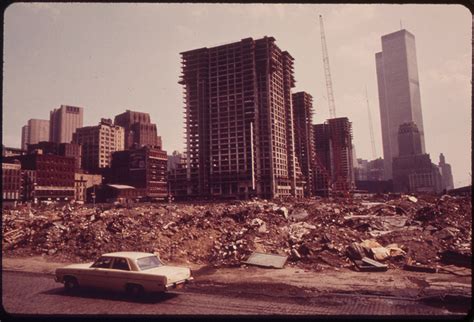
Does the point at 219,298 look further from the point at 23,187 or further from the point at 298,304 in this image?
the point at 23,187

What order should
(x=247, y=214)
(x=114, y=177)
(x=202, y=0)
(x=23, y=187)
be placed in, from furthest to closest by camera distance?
(x=114, y=177), (x=23, y=187), (x=247, y=214), (x=202, y=0)

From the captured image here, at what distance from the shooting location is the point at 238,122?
139m

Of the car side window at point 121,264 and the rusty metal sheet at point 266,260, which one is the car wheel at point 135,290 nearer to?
the car side window at point 121,264

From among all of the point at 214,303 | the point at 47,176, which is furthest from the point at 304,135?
the point at 214,303

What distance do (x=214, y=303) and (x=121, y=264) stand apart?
12.3ft

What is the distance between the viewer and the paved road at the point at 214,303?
11703mm

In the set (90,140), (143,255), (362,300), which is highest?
(90,140)

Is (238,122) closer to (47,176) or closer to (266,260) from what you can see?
(47,176)

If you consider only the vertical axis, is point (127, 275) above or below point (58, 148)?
below

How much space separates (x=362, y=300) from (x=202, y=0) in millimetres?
11356

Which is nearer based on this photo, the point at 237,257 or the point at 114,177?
the point at 237,257

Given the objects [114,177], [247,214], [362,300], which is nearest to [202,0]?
[362,300]

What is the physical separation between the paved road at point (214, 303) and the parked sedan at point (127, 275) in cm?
41

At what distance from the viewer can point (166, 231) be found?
24062 millimetres
